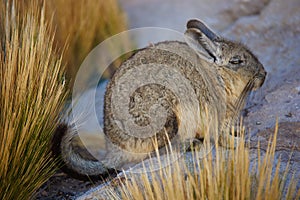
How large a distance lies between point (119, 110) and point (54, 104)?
0.61m

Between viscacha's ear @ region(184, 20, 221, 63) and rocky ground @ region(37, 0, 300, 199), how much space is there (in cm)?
62

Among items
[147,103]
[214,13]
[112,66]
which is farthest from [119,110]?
[214,13]

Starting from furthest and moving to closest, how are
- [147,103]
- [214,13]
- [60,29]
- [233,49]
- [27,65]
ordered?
1. [214,13]
2. [60,29]
3. [233,49]
4. [147,103]
5. [27,65]

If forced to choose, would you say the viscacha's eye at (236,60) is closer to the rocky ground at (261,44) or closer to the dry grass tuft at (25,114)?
the rocky ground at (261,44)

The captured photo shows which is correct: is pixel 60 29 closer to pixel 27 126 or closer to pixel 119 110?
pixel 119 110

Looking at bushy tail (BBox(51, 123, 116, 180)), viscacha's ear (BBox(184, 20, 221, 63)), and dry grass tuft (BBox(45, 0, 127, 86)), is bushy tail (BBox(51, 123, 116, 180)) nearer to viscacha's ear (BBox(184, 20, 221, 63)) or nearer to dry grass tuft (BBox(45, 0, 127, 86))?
viscacha's ear (BBox(184, 20, 221, 63))

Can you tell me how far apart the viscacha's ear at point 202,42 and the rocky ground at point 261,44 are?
62cm

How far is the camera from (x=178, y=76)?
407 cm

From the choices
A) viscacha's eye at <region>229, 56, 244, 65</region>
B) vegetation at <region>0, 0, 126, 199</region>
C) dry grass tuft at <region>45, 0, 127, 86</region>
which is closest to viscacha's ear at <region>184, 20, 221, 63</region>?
viscacha's eye at <region>229, 56, 244, 65</region>

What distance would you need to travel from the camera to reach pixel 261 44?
598cm

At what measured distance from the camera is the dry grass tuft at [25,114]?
3.36 m

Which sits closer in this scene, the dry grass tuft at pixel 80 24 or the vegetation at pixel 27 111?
the vegetation at pixel 27 111

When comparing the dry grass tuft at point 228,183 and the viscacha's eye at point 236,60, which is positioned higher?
the viscacha's eye at point 236,60

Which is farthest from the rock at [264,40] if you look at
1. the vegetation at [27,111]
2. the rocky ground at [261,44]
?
the vegetation at [27,111]
